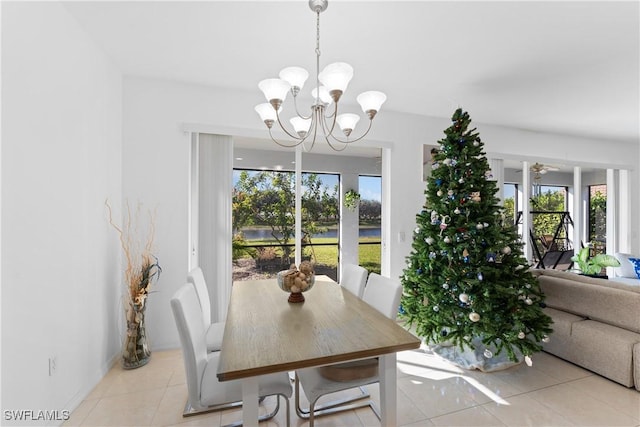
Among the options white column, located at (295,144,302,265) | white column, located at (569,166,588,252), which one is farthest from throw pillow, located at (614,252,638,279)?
white column, located at (295,144,302,265)

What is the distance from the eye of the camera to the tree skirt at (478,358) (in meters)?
2.44

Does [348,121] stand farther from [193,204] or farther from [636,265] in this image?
[636,265]

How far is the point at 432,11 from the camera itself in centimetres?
185

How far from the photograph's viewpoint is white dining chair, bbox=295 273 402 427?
1.54 meters

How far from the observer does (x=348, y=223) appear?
402cm

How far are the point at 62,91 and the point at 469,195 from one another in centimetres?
302

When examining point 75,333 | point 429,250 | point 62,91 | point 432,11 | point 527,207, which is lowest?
point 75,333

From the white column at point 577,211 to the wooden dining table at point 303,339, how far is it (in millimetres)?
5345

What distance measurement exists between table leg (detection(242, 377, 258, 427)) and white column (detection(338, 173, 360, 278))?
281 cm

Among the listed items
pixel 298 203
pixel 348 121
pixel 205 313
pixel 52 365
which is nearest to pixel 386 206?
pixel 298 203

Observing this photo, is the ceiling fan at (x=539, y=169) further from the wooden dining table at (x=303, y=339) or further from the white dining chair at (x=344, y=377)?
the wooden dining table at (x=303, y=339)

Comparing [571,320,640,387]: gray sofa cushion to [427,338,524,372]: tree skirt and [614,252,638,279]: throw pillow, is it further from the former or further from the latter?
[614,252,638,279]: throw pillow

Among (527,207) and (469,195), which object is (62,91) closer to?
(469,195)

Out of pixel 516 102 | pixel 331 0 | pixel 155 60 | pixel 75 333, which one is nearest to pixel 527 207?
pixel 516 102
